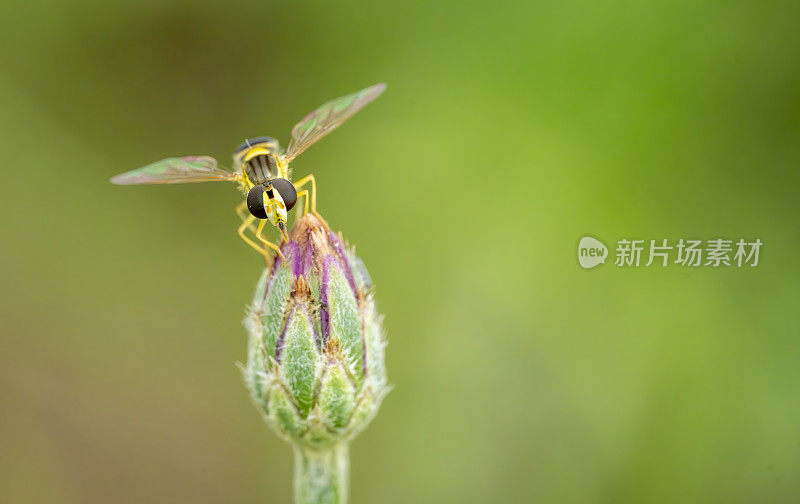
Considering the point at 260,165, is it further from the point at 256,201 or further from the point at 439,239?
the point at 439,239

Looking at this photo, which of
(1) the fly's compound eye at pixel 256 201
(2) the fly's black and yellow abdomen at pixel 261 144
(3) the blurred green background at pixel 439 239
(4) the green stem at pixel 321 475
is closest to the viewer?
(1) the fly's compound eye at pixel 256 201

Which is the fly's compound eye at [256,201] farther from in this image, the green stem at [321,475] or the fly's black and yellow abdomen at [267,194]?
the green stem at [321,475]

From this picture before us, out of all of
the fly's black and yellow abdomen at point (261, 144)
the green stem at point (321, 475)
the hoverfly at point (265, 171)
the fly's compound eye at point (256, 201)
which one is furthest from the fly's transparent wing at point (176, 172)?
the green stem at point (321, 475)

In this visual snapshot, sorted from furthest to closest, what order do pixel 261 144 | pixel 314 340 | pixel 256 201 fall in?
pixel 261 144, pixel 256 201, pixel 314 340

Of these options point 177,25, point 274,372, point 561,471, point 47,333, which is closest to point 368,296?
point 274,372

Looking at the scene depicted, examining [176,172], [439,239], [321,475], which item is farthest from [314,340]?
[439,239]

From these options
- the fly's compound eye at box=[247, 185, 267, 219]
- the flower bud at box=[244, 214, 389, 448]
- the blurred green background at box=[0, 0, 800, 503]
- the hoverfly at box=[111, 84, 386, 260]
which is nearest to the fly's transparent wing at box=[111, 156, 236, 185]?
the hoverfly at box=[111, 84, 386, 260]

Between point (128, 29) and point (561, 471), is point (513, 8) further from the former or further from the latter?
point (561, 471)
